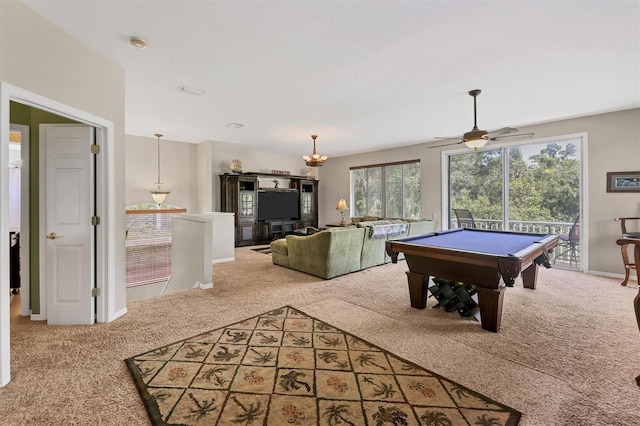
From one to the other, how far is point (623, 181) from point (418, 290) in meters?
4.16

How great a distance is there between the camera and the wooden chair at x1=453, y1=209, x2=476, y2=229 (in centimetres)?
634

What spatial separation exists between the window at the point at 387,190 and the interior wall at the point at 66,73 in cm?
637

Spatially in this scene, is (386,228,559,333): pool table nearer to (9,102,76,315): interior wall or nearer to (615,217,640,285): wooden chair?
(615,217,640,285): wooden chair

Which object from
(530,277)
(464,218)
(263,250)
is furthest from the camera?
(263,250)

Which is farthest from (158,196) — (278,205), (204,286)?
(204,286)

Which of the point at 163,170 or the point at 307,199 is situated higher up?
the point at 163,170

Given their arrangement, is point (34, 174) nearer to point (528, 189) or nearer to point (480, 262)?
point (480, 262)

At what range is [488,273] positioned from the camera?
110 inches

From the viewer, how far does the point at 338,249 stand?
183 inches

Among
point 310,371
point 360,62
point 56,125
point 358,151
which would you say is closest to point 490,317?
point 310,371

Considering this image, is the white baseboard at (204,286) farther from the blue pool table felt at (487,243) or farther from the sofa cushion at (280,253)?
the blue pool table felt at (487,243)

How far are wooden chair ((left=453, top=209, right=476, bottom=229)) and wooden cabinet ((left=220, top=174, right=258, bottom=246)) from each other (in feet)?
16.8

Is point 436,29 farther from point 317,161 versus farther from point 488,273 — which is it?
point 317,161

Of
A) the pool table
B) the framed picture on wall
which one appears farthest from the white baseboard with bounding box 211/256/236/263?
the framed picture on wall
